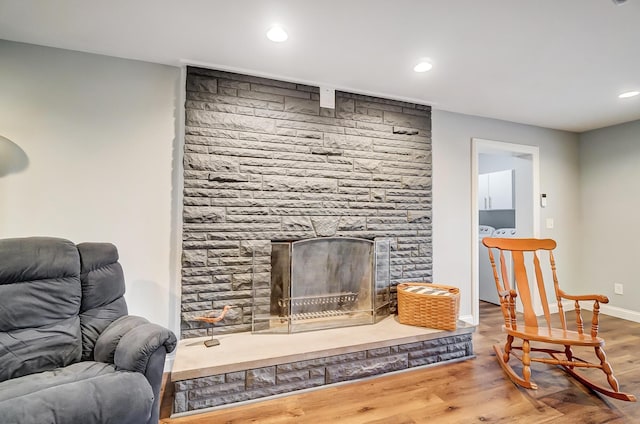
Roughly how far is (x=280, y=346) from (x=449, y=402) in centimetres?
112

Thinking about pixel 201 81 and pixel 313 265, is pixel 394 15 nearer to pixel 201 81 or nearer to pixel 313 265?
pixel 201 81

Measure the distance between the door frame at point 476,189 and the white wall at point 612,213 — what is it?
2.80ft

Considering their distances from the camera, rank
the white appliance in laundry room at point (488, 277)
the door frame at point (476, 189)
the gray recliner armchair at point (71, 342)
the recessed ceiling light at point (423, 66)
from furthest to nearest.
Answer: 1. the white appliance in laundry room at point (488, 277)
2. the door frame at point (476, 189)
3. the recessed ceiling light at point (423, 66)
4. the gray recliner armchair at point (71, 342)

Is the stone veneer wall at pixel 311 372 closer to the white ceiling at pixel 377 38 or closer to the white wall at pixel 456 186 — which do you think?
the white wall at pixel 456 186

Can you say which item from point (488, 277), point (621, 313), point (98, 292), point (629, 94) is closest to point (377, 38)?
point (98, 292)

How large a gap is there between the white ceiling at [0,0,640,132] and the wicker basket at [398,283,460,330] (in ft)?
5.70

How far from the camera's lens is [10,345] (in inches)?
57.9

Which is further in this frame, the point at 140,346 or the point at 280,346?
the point at 280,346

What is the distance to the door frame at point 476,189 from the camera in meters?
3.39

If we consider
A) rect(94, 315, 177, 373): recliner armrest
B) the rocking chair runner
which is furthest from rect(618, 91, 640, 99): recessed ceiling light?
rect(94, 315, 177, 373): recliner armrest

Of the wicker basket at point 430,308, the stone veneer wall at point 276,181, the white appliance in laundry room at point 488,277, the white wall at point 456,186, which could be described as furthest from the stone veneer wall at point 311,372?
the white appliance in laundry room at point 488,277

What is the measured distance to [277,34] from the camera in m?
1.95

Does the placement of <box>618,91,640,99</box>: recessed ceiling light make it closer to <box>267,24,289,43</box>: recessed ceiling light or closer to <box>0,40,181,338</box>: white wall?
<box>267,24,289,43</box>: recessed ceiling light

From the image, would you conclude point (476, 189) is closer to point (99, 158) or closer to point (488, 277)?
point (488, 277)
